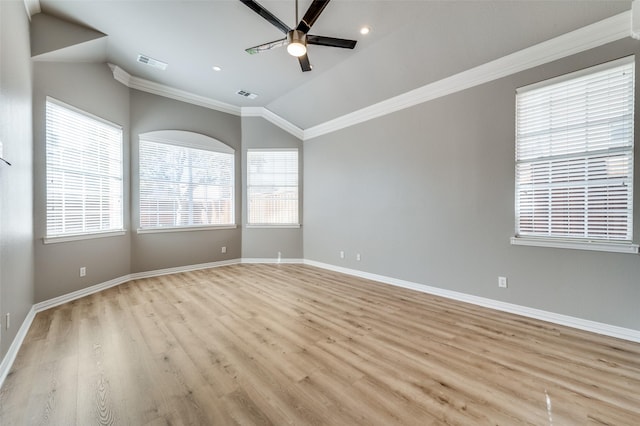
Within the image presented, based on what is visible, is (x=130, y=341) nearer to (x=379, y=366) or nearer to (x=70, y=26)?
(x=379, y=366)

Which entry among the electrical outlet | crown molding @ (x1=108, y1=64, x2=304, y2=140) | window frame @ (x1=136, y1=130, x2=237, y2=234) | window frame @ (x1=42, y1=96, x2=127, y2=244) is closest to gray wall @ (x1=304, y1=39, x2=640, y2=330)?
the electrical outlet

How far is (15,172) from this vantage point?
242 cm

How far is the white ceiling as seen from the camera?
2.74 meters

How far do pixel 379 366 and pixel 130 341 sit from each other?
90.8 inches

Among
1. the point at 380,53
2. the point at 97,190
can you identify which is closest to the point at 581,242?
the point at 380,53

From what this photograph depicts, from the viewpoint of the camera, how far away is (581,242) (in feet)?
8.87

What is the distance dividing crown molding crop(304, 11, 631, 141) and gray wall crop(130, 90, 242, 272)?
10.2 ft

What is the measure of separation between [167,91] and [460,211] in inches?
215

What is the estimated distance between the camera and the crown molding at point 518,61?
2502 millimetres

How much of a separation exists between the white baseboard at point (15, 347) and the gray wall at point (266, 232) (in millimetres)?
3492

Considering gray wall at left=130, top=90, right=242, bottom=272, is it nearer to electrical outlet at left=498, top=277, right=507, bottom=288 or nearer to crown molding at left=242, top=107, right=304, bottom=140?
crown molding at left=242, top=107, right=304, bottom=140

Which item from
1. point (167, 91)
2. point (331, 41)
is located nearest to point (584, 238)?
point (331, 41)

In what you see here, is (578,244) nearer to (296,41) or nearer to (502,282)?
(502,282)

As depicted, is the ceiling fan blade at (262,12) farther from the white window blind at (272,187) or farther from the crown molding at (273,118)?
the white window blind at (272,187)
